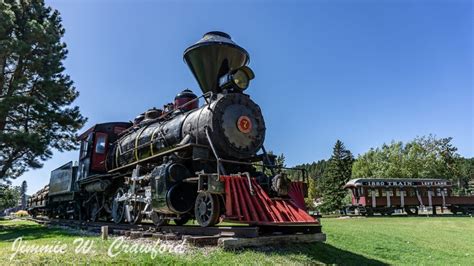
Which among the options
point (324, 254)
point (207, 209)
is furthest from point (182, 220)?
point (324, 254)

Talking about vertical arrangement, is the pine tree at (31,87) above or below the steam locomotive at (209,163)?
above

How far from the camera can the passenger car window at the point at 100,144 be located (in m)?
14.6

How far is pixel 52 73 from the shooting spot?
59.5ft

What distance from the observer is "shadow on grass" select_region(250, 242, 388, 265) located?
6766mm

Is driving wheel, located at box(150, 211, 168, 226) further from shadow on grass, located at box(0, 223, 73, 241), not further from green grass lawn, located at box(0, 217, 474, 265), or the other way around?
shadow on grass, located at box(0, 223, 73, 241)

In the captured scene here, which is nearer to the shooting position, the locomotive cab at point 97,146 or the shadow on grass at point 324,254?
the shadow on grass at point 324,254

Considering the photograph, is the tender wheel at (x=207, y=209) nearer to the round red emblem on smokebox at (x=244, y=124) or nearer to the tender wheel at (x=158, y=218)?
the tender wheel at (x=158, y=218)

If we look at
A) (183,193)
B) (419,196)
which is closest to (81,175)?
(183,193)

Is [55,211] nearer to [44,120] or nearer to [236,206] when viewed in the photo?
[44,120]

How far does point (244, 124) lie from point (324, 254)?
12.3 feet

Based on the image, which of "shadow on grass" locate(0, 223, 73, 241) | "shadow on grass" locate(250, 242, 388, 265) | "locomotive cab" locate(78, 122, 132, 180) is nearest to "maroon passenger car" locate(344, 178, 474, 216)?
"locomotive cab" locate(78, 122, 132, 180)

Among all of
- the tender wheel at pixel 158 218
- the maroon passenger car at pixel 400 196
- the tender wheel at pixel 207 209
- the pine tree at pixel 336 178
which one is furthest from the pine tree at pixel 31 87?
the pine tree at pixel 336 178

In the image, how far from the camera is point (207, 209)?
766 centimetres

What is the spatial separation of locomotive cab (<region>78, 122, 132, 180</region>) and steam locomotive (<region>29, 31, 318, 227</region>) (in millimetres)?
1516
